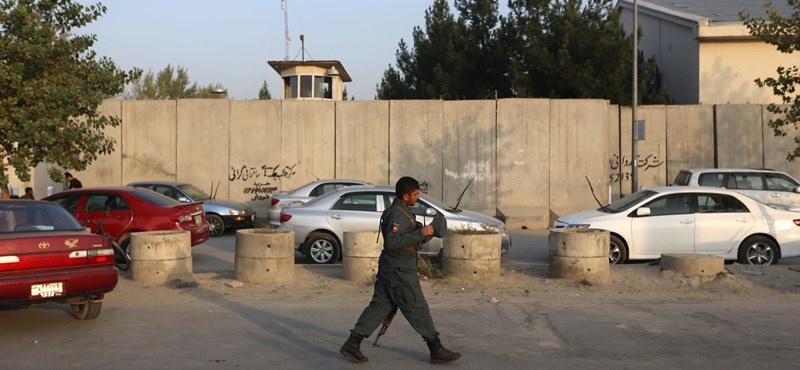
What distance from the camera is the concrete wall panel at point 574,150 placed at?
2511 centimetres

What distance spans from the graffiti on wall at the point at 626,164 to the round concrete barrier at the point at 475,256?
625 inches

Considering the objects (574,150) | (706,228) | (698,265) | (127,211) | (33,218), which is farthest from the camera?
(574,150)

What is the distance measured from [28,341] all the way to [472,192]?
18.2 m

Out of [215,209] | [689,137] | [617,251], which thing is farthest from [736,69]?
[215,209]

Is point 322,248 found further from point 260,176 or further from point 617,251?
point 260,176

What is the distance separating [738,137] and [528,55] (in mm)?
10493

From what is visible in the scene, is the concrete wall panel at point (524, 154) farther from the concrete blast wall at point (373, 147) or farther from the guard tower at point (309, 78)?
the guard tower at point (309, 78)

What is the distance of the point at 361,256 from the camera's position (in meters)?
11.8

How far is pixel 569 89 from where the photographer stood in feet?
107

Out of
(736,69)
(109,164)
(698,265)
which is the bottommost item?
(698,265)

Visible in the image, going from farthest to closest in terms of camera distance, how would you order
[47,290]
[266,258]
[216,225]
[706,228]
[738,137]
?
[738,137]
[216,225]
[706,228]
[266,258]
[47,290]

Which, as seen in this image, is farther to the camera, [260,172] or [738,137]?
[738,137]

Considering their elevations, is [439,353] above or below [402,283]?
below

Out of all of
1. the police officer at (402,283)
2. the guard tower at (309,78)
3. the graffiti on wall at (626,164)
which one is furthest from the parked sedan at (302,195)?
the guard tower at (309,78)
